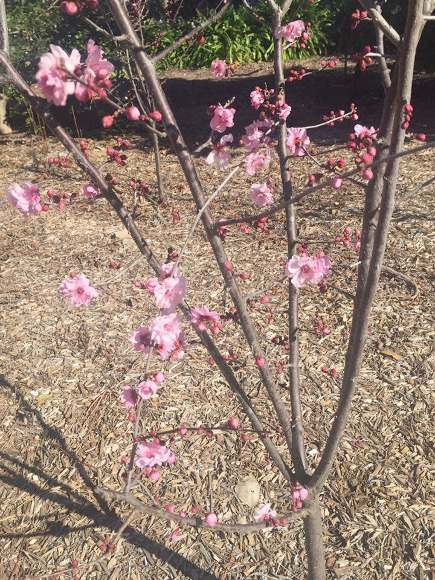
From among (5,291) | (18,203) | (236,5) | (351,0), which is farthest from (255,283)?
(236,5)

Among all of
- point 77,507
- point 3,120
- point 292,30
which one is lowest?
point 77,507

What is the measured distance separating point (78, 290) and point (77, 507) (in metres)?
1.49

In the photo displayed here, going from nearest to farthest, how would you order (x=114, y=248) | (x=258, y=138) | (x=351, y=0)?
(x=258, y=138), (x=114, y=248), (x=351, y=0)

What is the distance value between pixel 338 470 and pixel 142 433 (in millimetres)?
1083

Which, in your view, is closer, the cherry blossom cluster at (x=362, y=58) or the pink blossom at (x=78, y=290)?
the cherry blossom cluster at (x=362, y=58)

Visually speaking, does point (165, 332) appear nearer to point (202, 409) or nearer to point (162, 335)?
point (162, 335)

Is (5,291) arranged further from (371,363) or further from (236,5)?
(236,5)

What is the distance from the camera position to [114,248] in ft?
15.6

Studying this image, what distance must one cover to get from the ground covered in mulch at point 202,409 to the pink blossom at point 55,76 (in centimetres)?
45

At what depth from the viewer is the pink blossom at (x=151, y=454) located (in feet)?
5.80

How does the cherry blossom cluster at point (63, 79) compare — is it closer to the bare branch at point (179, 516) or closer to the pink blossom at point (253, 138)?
the pink blossom at point (253, 138)

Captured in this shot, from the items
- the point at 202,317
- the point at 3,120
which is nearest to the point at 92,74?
the point at 202,317

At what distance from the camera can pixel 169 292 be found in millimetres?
1351

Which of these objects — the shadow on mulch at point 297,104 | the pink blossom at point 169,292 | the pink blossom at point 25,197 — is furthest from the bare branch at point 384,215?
the shadow on mulch at point 297,104
